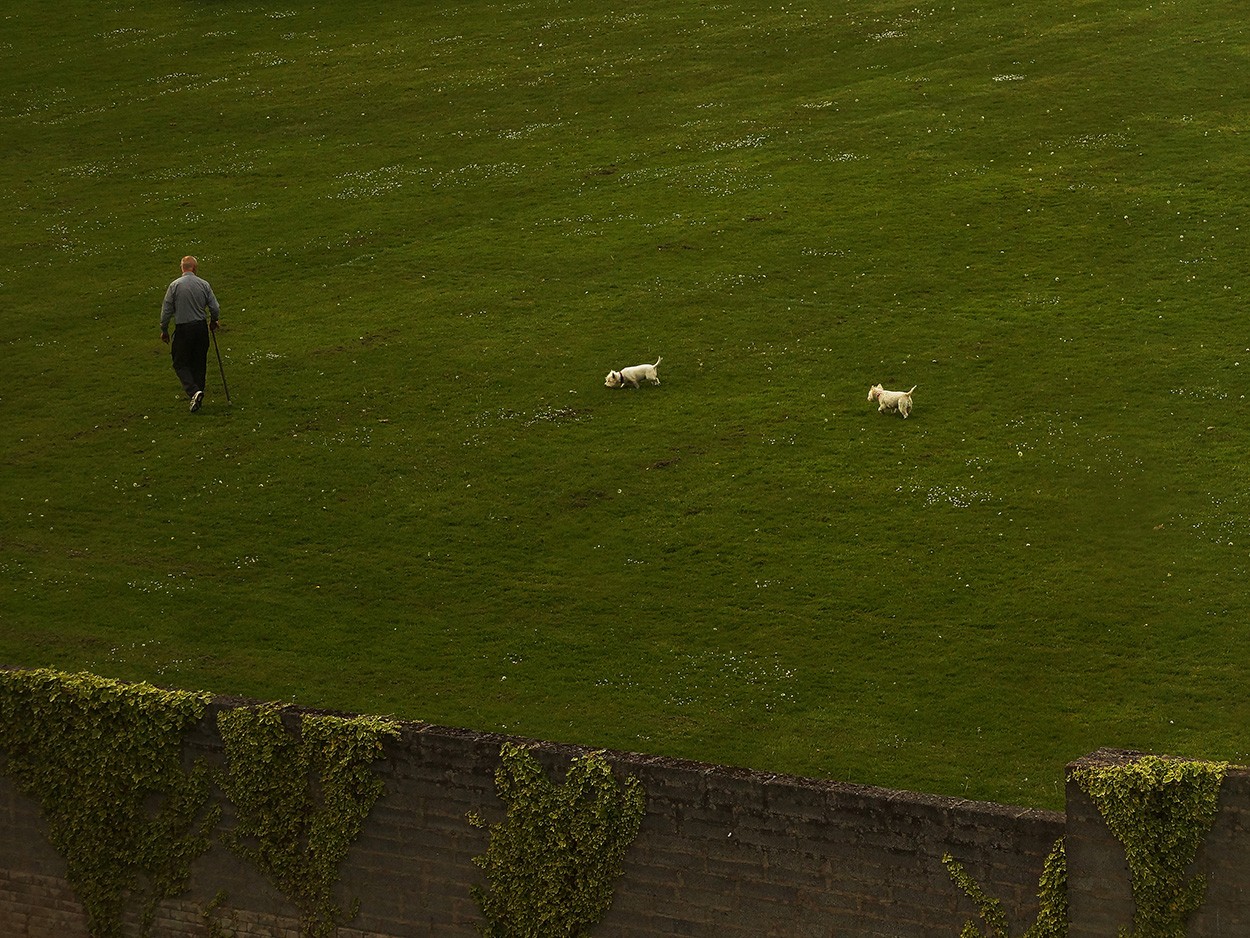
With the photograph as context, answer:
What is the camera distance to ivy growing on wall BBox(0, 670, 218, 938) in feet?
62.1

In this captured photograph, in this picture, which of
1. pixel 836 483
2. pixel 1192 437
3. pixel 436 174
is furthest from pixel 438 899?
pixel 436 174

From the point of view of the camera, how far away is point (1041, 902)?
50.0 ft

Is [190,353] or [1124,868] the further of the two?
[190,353]

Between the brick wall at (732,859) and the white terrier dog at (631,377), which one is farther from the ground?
the brick wall at (732,859)

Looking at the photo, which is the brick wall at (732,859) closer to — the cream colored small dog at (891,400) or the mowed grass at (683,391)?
the mowed grass at (683,391)

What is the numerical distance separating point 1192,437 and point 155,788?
19.7 meters

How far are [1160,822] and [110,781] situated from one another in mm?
12450

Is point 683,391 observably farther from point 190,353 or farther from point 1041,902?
point 1041,902

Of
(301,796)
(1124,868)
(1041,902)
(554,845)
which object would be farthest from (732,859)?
(301,796)

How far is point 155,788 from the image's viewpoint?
1906 cm

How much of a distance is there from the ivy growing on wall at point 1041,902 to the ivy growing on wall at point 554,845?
3.48 meters

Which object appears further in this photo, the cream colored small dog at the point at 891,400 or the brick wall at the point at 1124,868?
the cream colored small dog at the point at 891,400

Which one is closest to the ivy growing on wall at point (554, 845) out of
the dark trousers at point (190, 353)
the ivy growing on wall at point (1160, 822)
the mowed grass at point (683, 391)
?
the mowed grass at point (683, 391)

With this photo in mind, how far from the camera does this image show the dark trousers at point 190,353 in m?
31.1
